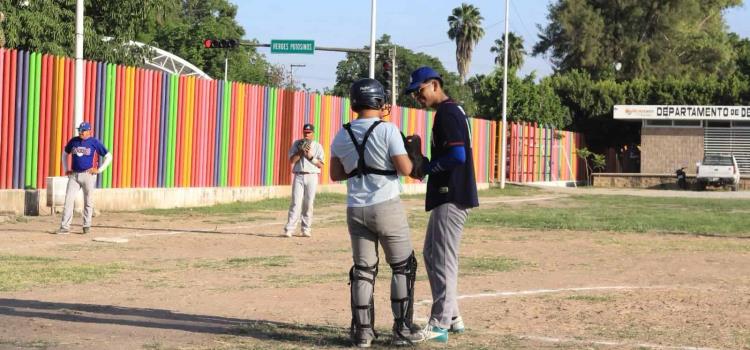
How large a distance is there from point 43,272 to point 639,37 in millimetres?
60756

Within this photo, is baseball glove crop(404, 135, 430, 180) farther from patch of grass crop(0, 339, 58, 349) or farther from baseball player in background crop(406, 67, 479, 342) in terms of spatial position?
patch of grass crop(0, 339, 58, 349)

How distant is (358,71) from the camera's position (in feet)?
345

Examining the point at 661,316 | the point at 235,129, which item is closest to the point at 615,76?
the point at 235,129

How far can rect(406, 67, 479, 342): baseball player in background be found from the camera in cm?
746

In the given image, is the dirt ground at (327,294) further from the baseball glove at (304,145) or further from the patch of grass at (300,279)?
the baseball glove at (304,145)

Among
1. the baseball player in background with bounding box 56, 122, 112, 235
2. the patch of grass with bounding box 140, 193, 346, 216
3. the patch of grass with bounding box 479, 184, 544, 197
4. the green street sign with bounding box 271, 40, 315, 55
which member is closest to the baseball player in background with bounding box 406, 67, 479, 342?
the baseball player in background with bounding box 56, 122, 112, 235

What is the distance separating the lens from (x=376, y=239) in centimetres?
755

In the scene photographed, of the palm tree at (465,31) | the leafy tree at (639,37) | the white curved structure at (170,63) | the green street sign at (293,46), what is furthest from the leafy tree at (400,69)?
the green street sign at (293,46)

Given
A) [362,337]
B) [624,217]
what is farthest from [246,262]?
[624,217]

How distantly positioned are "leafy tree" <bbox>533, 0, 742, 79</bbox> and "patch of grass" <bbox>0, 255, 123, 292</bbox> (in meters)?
56.8

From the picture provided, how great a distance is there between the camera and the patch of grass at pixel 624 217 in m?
20.6

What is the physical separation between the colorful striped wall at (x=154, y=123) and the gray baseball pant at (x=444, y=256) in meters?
13.9

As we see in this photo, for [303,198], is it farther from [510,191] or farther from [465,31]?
[465,31]

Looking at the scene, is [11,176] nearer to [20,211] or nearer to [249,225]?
[20,211]
